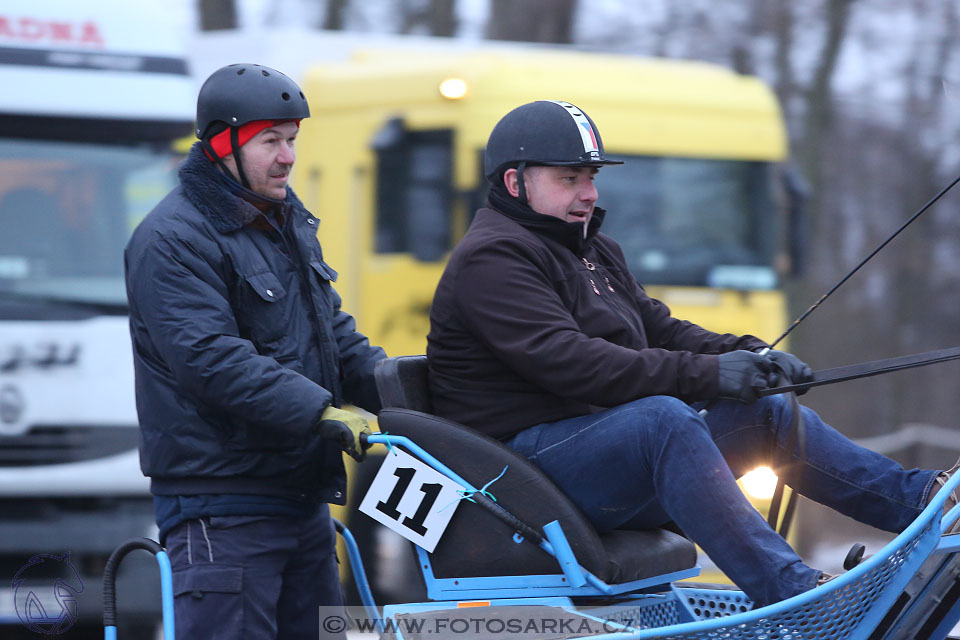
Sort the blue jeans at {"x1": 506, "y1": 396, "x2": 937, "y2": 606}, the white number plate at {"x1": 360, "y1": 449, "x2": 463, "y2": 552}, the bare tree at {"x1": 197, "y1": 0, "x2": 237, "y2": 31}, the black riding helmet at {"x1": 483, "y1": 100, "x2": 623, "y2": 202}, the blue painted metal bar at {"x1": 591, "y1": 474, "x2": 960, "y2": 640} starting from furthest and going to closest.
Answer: the bare tree at {"x1": 197, "y1": 0, "x2": 237, "y2": 31} < the black riding helmet at {"x1": 483, "y1": 100, "x2": 623, "y2": 202} < the white number plate at {"x1": 360, "y1": 449, "x2": 463, "y2": 552} < the blue jeans at {"x1": 506, "y1": 396, "x2": 937, "y2": 606} < the blue painted metal bar at {"x1": 591, "y1": 474, "x2": 960, "y2": 640}

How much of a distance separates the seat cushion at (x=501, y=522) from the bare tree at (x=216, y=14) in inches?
440

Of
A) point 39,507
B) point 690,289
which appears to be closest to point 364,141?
point 690,289

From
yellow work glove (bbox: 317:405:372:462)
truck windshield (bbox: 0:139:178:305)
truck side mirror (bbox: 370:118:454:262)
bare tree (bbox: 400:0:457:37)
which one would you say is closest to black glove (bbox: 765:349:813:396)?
yellow work glove (bbox: 317:405:372:462)

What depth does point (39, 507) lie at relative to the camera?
6.61 m

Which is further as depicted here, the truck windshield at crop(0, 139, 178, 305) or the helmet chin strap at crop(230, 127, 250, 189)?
the truck windshield at crop(0, 139, 178, 305)

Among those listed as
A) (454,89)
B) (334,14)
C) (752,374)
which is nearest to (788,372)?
(752,374)

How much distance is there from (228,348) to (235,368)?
0.06 meters

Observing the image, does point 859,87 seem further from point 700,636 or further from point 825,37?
point 700,636

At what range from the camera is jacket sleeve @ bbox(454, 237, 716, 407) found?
11.3 ft

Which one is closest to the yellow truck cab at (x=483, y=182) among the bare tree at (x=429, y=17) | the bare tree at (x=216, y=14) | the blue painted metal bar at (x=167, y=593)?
the blue painted metal bar at (x=167, y=593)

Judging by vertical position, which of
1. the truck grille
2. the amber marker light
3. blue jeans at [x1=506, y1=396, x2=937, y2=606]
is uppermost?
the amber marker light

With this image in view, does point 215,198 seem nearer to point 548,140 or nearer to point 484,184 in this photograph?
point 548,140

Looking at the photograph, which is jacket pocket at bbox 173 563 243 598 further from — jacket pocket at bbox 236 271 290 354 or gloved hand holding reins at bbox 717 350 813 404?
gloved hand holding reins at bbox 717 350 813 404

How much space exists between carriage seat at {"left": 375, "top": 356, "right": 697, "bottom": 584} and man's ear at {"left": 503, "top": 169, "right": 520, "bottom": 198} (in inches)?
26.0
